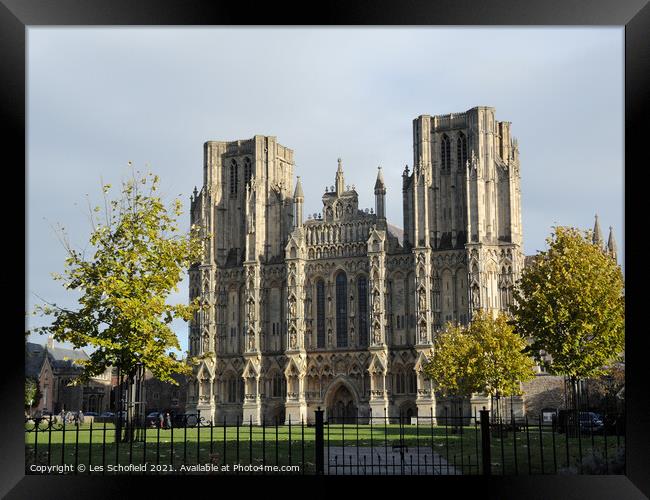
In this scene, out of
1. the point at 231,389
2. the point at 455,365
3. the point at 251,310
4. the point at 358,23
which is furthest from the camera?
the point at 231,389

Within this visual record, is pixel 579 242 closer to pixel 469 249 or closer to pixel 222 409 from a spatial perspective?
pixel 469 249

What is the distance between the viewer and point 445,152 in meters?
66.6

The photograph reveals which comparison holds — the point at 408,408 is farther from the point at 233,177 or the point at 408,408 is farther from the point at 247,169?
the point at 233,177

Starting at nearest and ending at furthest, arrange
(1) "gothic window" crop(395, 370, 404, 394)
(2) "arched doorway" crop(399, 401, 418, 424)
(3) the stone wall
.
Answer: (3) the stone wall
(2) "arched doorway" crop(399, 401, 418, 424)
(1) "gothic window" crop(395, 370, 404, 394)

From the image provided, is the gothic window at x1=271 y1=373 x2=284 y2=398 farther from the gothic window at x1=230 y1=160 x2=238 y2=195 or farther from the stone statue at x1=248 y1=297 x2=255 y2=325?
the gothic window at x1=230 y1=160 x2=238 y2=195

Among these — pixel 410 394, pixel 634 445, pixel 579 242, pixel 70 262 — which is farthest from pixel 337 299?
pixel 634 445

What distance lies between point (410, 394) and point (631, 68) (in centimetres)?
4910

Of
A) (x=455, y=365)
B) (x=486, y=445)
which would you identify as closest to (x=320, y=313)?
(x=455, y=365)

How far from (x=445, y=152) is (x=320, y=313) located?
14.8m

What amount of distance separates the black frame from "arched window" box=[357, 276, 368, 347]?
165ft

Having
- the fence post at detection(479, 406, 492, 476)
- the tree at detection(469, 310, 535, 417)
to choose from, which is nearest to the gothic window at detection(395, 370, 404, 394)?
the tree at detection(469, 310, 535, 417)

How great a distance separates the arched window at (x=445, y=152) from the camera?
2613 inches

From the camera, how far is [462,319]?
62594 millimetres

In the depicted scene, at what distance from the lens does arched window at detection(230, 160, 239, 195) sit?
7256 cm
